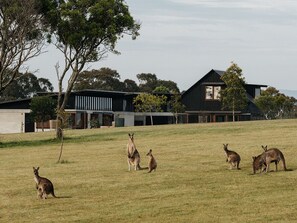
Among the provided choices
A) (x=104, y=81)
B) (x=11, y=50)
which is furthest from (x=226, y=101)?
(x=104, y=81)

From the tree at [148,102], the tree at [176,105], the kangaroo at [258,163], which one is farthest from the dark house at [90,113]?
the kangaroo at [258,163]

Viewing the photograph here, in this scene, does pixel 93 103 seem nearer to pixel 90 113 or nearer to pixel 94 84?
pixel 90 113

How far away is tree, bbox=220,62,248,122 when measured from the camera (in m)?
89.2

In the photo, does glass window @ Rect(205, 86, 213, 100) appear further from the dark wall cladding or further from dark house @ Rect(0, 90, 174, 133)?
the dark wall cladding

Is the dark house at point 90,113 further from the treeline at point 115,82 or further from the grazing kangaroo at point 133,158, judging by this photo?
the grazing kangaroo at point 133,158

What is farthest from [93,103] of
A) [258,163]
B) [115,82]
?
[258,163]

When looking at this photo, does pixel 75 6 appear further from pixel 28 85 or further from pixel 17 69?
pixel 28 85

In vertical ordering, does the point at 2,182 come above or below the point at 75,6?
below

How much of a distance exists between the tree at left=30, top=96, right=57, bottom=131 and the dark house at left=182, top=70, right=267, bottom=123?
26.8 meters

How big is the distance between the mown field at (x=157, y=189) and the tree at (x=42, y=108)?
4671 cm

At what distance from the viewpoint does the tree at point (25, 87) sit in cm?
14050

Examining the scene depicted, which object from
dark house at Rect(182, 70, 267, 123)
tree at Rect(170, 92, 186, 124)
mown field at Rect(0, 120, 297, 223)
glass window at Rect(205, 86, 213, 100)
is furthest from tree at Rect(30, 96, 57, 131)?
mown field at Rect(0, 120, 297, 223)

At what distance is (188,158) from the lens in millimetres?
33375

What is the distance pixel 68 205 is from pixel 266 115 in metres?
87.6
